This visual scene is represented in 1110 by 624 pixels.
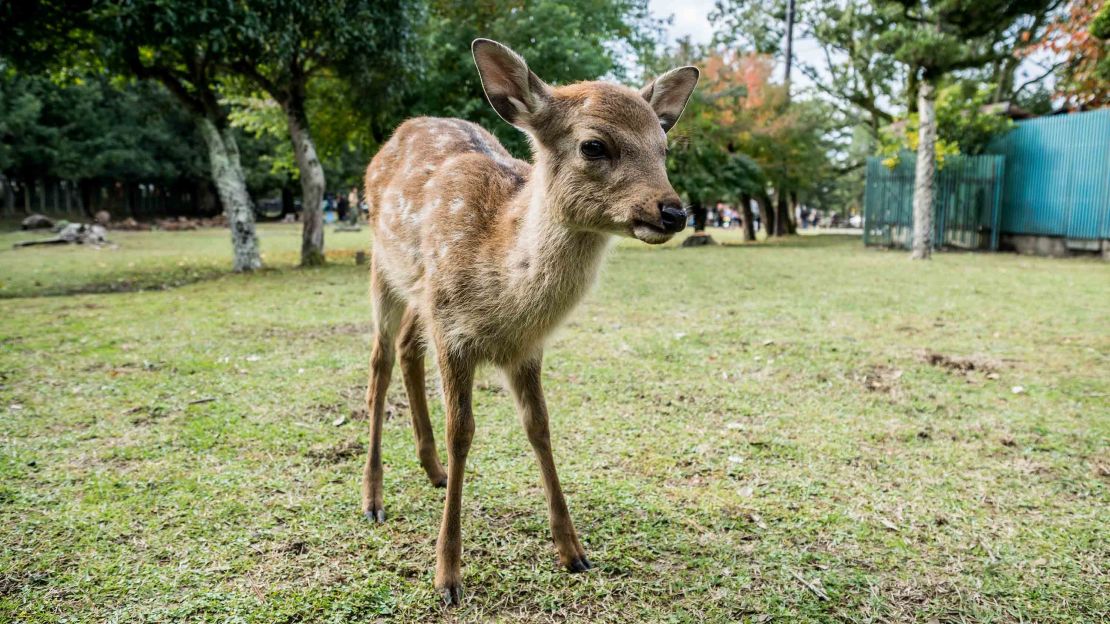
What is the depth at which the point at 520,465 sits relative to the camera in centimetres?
385

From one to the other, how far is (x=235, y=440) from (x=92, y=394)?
1589 millimetres

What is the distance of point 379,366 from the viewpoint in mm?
3652

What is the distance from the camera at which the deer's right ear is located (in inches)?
105

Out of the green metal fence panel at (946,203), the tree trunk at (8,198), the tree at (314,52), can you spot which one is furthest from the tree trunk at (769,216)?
the tree trunk at (8,198)

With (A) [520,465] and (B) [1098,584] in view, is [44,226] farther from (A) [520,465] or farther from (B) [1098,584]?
(B) [1098,584]

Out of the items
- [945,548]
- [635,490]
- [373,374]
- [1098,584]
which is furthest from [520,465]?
[1098,584]

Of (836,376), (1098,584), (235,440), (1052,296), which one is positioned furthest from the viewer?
(1052,296)

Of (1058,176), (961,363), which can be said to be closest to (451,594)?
(961,363)

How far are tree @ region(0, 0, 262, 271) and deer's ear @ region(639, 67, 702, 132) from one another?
848cm

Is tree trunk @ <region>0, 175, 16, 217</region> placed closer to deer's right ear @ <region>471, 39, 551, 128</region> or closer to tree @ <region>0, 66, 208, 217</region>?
tree @ <region>0, 66, 208, 217</region>

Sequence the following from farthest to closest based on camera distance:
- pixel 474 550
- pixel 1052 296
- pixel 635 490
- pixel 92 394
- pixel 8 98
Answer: pixel 8 98 < pixel 1052 296 < pixel 92 394 < pixel 635 490 < pixel 474 550

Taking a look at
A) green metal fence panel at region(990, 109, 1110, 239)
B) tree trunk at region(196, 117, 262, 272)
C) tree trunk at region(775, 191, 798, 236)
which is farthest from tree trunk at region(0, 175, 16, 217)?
green metal fence panel at region(990, 109, 1110, 239)

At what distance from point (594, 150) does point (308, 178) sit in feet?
38.3

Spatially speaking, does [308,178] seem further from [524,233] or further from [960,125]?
[960,125]
